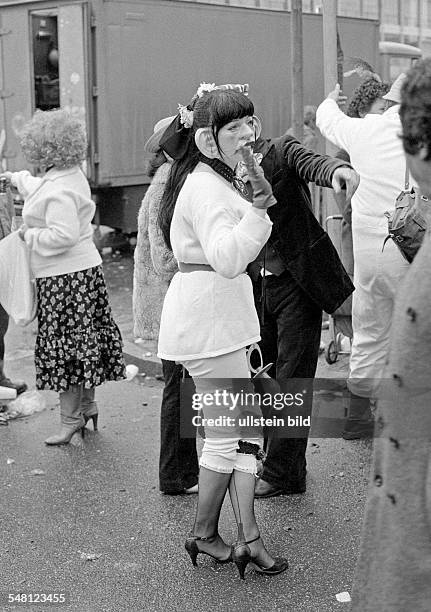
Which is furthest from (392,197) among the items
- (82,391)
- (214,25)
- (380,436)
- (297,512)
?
(214,25)

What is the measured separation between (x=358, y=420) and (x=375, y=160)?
1.52 m

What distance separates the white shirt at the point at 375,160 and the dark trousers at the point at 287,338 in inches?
33.3

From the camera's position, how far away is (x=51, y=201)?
17.3 feet

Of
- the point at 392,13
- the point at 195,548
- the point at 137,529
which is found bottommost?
the point at 137,529

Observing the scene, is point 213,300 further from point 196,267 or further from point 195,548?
point 195,548

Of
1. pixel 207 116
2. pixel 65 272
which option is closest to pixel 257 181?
pixel 207 116

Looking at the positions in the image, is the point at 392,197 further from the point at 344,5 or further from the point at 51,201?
the point at 344,5

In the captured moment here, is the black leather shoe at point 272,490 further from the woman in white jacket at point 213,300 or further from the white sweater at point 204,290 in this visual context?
the white sweater at point 204,290

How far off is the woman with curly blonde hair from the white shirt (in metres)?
1.47

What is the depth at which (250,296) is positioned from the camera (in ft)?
12.5

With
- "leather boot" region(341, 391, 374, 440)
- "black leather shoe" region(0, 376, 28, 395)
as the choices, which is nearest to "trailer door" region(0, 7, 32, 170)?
"black leather shoe" region(0, 376, 28, 395)

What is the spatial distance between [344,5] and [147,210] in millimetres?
14706

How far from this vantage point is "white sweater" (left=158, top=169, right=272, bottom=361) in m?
3.55
